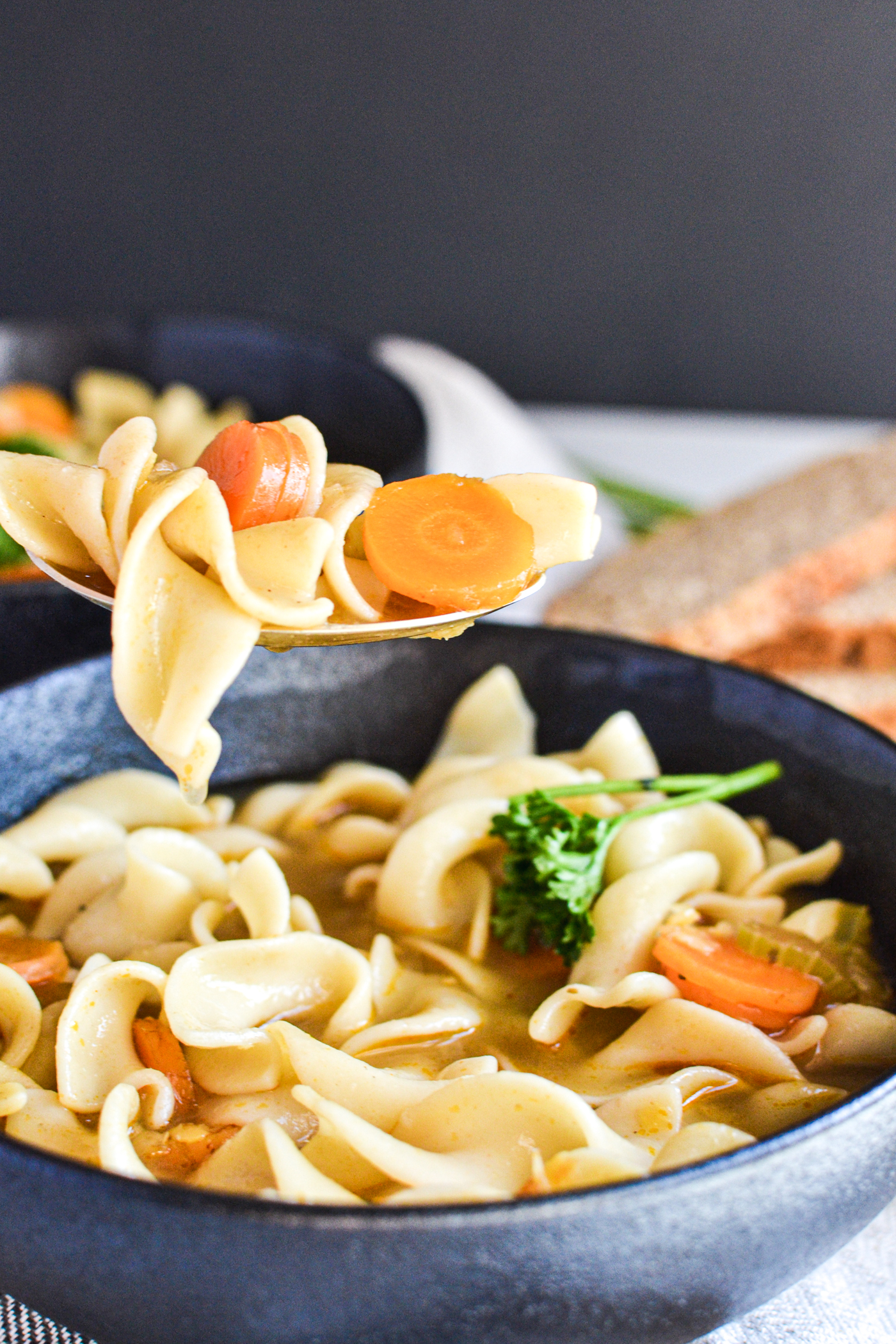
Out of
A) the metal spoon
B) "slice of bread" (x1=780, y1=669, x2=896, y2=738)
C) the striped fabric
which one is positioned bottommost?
"slice of bread" (x1=780, y1=669, x2=896, y2=738)

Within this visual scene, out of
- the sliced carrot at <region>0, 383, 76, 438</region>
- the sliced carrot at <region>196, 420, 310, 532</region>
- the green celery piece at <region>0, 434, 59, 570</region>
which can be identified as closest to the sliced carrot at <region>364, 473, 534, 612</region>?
the sliced carrot at <region>196, 420, 310, 532</region>

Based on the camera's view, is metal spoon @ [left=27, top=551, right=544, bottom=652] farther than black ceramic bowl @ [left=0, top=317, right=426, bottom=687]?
No

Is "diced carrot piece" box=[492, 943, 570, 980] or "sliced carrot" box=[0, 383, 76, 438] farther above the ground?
"diced carrot piece" box=[492, 943, 570, 980]

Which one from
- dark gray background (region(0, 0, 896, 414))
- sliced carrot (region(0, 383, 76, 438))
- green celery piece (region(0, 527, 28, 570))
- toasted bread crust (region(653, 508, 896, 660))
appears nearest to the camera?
green celery piece (region(0, 527, 28, 570))

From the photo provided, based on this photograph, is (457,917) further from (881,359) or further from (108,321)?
(881,359)

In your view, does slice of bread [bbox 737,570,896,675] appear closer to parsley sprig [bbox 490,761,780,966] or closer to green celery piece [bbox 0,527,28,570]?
parsley sprig [bbox 490,761,780,966]

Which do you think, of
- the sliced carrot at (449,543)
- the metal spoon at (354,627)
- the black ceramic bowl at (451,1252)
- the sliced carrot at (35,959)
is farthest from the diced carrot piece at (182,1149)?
the sliced carrot at (449,543)

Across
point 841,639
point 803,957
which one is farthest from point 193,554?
point 841,639
